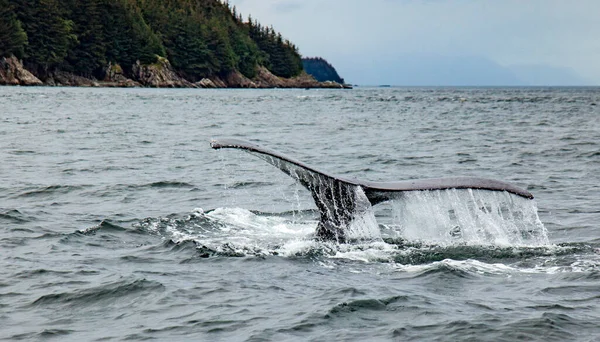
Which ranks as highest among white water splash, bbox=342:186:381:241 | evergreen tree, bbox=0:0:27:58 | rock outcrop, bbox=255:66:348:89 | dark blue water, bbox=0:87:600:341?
evergreen tree, bbox=0:0:27:58

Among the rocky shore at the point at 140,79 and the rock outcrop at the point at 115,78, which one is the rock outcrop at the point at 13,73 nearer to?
the rocky shore at the point at 140,79

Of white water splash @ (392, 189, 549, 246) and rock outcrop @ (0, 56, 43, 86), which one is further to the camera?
rock outcrop @ (0, 56, 43, 86)

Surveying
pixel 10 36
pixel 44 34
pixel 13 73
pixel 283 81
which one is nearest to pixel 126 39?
pixel 44 34

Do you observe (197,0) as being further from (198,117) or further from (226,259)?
(226,259)

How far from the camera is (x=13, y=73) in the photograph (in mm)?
88188

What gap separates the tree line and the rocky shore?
40.3 inches

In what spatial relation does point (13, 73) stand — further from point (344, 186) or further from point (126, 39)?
point (344, 186)

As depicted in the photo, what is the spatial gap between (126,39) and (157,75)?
20.2 ft

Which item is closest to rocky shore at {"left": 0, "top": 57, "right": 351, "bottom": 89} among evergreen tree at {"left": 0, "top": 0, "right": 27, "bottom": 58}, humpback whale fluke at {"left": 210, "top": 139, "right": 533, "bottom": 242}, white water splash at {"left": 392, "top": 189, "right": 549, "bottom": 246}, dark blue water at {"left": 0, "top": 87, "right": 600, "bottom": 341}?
evergreen tree at {"left": 0, "top": 0, "right": 27, "bottom": 58}

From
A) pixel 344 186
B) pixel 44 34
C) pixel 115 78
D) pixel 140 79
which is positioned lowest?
pixel 140 79

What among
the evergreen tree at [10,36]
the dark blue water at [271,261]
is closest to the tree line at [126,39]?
the evergreen tree at [10,36]

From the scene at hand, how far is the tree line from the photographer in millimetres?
96875

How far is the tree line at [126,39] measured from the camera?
9688cm

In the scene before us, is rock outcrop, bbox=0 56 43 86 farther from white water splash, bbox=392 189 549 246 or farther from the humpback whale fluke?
the humpback whale fluke
